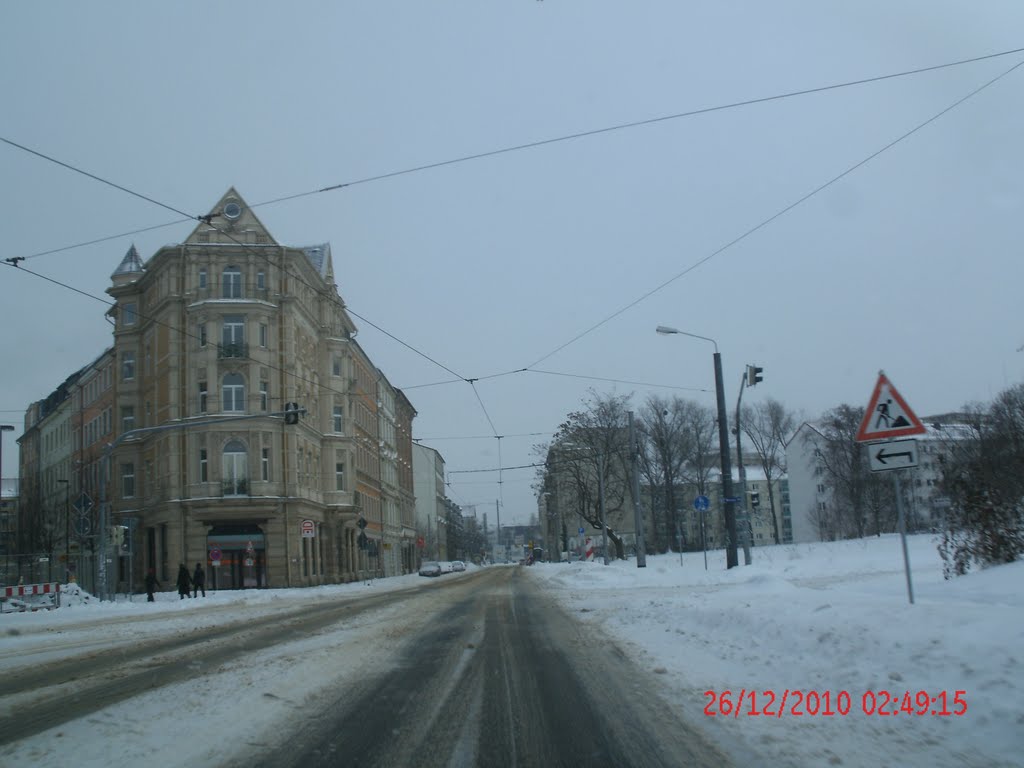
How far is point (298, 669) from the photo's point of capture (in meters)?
11.4

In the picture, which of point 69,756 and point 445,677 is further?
point 445,677

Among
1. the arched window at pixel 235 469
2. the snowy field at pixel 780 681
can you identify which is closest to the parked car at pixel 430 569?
the arched window at pixel 235 469

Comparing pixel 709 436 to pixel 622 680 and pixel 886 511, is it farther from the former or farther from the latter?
pixel 622 680

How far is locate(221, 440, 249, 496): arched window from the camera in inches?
1818

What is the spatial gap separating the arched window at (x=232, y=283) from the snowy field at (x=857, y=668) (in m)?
37.8

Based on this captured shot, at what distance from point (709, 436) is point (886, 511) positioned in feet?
50.1

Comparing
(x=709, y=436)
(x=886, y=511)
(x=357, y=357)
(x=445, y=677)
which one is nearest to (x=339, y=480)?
(x=357, y=357)

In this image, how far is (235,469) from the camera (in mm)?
46688

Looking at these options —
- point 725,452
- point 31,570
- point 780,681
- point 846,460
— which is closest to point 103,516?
point 31,570

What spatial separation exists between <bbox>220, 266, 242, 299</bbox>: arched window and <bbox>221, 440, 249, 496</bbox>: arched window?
306 inches

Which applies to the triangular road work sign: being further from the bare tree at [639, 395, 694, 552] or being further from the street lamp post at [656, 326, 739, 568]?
the bare tree at [639, 395, 694, 552]

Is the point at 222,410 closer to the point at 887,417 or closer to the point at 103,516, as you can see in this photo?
the point at 103,516

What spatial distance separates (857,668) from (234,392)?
139 ft

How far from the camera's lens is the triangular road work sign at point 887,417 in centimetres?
1133
